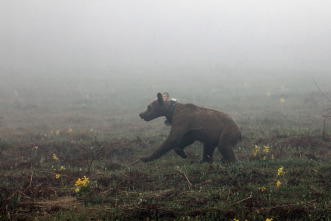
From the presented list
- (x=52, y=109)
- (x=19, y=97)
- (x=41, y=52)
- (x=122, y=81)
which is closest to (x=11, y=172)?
(x=52, y=109)

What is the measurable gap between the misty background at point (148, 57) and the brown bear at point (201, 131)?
768 cm

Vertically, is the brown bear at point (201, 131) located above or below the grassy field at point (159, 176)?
above

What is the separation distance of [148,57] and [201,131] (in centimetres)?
5256

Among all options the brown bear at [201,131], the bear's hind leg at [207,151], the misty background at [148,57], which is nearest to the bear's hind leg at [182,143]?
the brown bear at [201,131]

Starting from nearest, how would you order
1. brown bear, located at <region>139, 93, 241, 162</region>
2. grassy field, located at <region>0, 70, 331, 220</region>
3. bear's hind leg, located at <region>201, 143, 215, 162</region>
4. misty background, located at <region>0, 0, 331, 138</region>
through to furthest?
grassy field, located at <region>0, 70, 331, 220</region> → brown bear, located at <region>139, 93, 241, 162</region> → bear's hind leg, located at <region>201, 143, 215, 162</region> → misty background, located at <region>0, 0, 331, 138</region>

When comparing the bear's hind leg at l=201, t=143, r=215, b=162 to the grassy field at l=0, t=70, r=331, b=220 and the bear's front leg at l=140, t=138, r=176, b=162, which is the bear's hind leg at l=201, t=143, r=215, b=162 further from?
the bear's front leg at l=140, t=138, r=176, b=162

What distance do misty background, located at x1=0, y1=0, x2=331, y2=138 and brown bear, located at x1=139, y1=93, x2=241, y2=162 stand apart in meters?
7.68

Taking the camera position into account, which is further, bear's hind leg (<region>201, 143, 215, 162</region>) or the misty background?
the misty background

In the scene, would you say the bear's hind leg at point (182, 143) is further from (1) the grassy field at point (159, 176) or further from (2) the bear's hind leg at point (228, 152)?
(2) the bear's hind leg at point (228, 152)

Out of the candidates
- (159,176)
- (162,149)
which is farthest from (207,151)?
(159,176)

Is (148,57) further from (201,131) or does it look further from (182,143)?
(201,131)

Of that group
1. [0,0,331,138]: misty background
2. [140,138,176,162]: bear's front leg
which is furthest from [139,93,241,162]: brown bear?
[0,0,331,138]: misty background

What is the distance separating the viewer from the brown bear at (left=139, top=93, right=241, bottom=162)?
8.74m

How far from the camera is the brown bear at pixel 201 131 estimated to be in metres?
8.74
